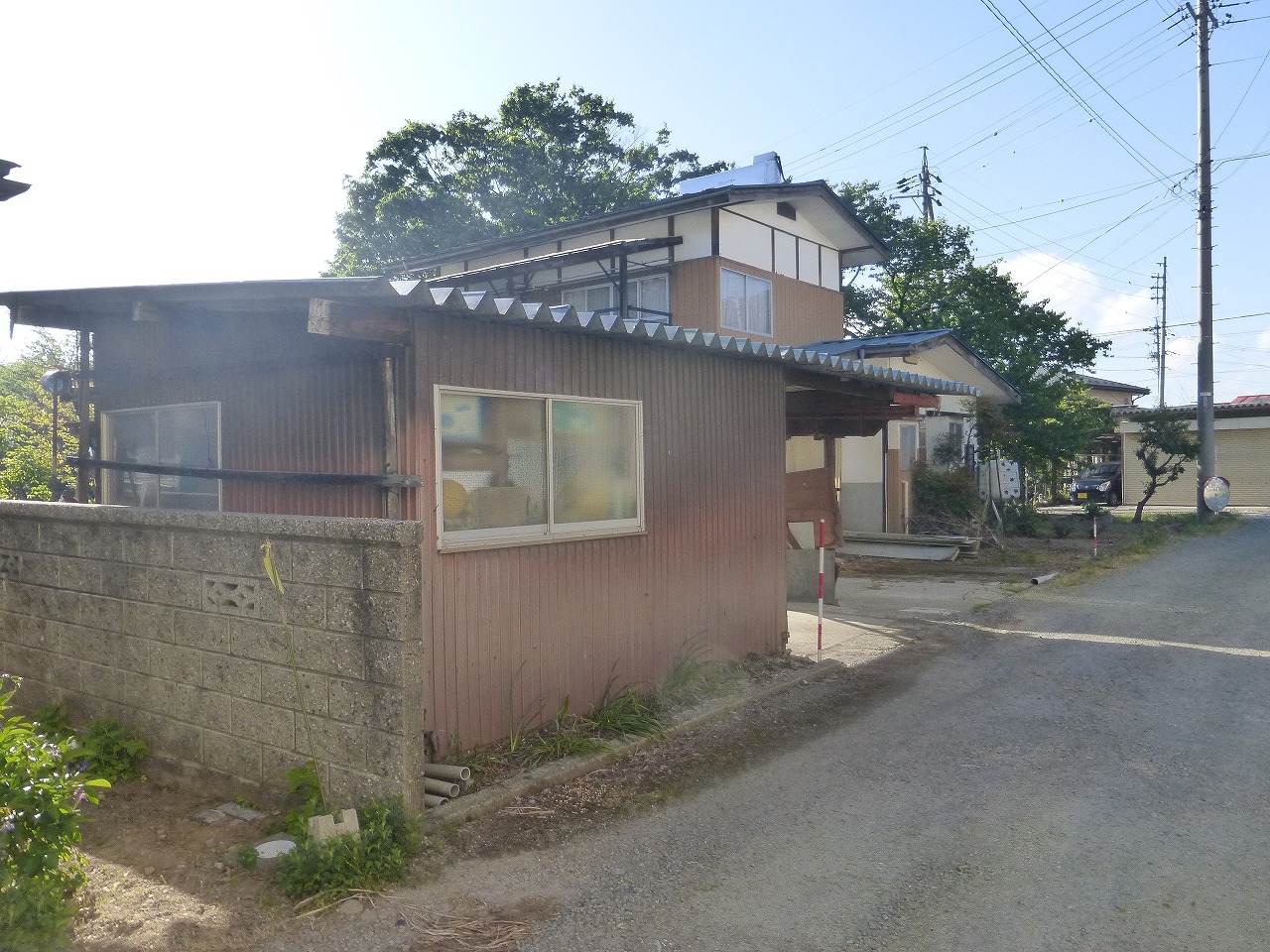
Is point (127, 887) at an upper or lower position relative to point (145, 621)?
lower

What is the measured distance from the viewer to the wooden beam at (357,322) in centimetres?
500

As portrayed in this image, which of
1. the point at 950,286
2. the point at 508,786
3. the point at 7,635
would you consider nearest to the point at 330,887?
the point at 508,786

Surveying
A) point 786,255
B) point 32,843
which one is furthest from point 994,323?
point 32,843

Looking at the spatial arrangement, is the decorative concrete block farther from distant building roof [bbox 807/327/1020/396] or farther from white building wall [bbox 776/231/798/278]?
white building wall [bbox 776/231/798/278]

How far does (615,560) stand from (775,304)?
10253 mm

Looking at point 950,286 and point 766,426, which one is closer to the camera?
point 766,426

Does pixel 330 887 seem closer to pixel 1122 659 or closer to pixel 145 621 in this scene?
pixel 145 621

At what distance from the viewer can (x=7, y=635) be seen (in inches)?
266

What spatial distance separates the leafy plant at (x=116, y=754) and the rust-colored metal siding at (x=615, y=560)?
1855 millimetres

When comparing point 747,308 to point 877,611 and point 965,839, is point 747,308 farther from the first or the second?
point 965,839

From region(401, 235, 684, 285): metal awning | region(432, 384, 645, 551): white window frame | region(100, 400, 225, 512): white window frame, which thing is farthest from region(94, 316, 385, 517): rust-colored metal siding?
region(401, 235, 684, 285): metal awning

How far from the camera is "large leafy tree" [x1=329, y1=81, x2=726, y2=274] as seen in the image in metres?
31.5

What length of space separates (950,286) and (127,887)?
83.3 ft

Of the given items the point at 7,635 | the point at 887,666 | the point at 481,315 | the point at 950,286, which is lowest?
the point at 887,666
